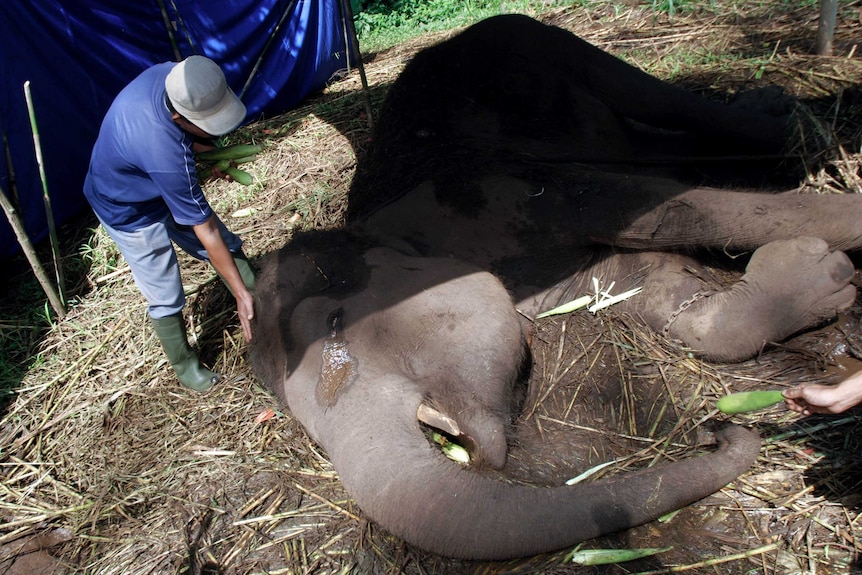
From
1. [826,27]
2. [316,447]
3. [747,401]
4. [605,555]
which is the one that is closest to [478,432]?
[605,555]

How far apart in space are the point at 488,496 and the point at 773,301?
187 cm

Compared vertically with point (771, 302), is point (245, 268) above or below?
above

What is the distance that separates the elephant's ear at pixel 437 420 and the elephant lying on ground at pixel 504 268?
10 mm

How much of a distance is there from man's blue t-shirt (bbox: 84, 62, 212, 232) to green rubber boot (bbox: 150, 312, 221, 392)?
0.64 meters

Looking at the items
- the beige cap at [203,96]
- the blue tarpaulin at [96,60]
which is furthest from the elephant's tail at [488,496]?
the blue tarpaulin at [96,60]

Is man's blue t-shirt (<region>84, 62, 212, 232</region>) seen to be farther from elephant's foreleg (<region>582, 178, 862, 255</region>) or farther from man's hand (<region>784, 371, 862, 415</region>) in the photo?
man's hand (<region>784, 371, 862, 415</region>)

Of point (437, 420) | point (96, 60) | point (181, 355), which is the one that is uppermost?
point (96, 60)

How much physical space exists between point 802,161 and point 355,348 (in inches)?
119

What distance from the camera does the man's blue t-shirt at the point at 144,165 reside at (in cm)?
351

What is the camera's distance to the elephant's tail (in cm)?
237

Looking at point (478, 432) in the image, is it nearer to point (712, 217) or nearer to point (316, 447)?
point (316, 447)

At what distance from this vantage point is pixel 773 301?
3.33 meters

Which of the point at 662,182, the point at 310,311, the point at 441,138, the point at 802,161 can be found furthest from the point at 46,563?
the point at 802,161

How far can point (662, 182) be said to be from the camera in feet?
12.6
